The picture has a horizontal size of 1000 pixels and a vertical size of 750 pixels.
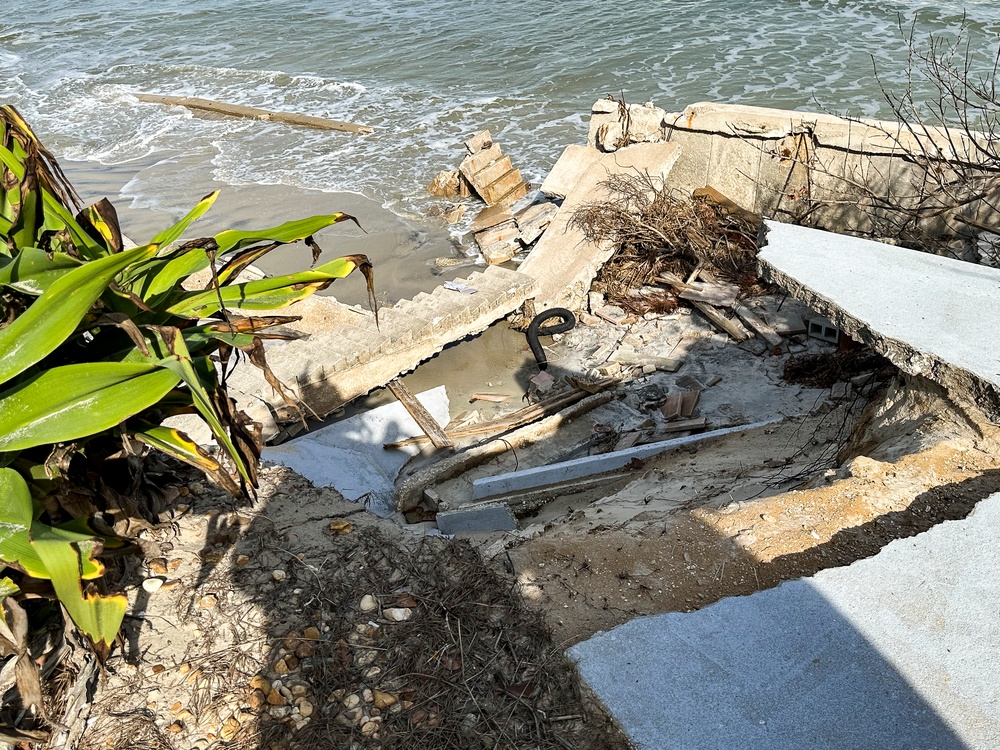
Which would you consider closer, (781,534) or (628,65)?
(781,534)

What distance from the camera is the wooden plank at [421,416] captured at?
20.9ft

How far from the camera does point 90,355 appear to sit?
2.97 m

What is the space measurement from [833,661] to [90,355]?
2.84 meters

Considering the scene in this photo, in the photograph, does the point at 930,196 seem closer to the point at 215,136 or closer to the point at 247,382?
the point at 247,382

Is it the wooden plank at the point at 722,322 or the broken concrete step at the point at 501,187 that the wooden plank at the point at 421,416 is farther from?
the broken concrete step at the point at 501,187

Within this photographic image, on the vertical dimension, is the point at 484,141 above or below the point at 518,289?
above

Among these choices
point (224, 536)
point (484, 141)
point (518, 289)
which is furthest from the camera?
point (484, 141)

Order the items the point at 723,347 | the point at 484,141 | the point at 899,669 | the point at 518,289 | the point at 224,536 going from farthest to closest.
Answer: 1. the point at 484,141
2. the point at 518,289
3. the point at 723,347
4. the point at 224,536
5. the point at 899,669

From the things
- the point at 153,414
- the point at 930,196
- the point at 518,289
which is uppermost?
the point at 153,414

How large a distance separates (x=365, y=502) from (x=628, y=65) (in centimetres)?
1348

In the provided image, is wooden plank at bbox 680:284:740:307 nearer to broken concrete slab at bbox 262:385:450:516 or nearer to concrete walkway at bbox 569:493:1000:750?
broken concrete slab at bbox 262:385:450:516

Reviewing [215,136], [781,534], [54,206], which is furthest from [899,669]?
[215,136]

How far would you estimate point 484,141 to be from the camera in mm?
10805

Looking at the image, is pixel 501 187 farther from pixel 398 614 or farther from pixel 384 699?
pixel 384 699
